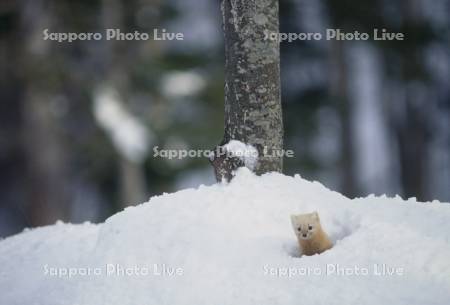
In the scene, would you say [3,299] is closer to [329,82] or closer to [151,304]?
[151,304]

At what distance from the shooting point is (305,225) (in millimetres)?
5422

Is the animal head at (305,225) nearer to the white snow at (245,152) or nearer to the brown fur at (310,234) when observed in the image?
the brown fur at (310,234)

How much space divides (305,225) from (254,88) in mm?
1695

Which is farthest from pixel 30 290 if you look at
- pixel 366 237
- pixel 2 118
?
pixel 2 118

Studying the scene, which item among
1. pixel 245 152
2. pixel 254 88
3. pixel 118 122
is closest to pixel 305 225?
pixel 245 152

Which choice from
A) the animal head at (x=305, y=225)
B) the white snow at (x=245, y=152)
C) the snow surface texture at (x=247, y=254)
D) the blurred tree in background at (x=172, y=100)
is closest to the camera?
the snow surface texture at (x=247, y=254)

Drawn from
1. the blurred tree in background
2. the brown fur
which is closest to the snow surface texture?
the brown fur

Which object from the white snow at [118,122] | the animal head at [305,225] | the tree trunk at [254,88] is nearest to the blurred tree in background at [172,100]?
the white snow at [118,122]

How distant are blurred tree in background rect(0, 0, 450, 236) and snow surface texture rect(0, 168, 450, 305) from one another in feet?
32.3

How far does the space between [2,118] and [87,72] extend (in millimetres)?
4932

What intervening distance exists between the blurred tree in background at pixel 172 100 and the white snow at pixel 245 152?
32.3 feet

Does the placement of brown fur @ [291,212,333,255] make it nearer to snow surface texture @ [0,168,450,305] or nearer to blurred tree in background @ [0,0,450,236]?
snow surface texture @ [0,168,450,305]

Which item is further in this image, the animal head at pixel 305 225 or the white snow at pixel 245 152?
the white snow at pixel 245 152

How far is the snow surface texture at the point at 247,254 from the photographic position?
16.4ft
